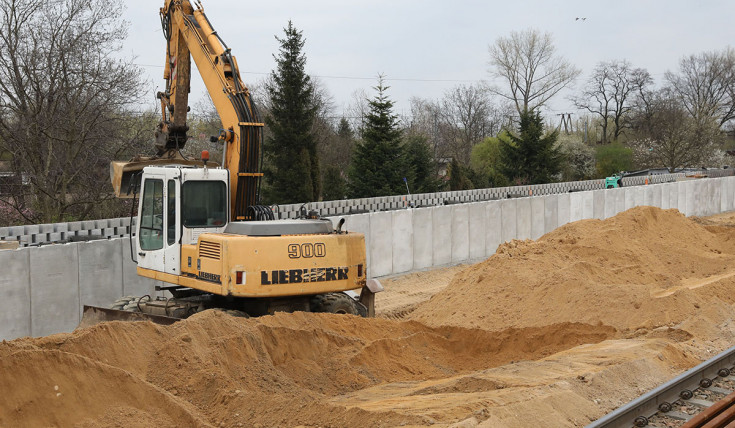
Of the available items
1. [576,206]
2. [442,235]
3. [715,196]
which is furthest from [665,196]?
[442,235]

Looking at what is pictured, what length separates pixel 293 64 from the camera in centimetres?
3897

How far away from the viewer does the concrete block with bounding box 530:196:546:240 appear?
2425cm

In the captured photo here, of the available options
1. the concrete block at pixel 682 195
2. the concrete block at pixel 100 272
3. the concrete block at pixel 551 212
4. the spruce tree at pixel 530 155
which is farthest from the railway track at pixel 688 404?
the spruce tree at pixel 530 155

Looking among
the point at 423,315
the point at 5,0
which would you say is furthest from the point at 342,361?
the point at 5,0

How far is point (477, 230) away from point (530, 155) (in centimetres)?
3272

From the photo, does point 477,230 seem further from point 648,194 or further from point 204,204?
point 648,194

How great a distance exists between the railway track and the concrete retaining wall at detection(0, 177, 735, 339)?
30.3 ft

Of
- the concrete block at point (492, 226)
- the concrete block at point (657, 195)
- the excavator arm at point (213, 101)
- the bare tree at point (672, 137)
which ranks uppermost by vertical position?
the bare tree at point (672, 137)

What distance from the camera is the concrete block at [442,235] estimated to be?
2053 cm

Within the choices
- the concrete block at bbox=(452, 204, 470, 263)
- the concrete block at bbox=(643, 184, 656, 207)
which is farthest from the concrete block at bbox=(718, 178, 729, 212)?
the concrete block at bbox=(452, 204, 470, 263)

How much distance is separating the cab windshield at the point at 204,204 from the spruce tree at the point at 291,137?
1075 inches

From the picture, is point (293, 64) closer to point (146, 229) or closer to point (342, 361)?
point (146, 229)

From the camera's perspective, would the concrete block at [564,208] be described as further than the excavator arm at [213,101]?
Yes

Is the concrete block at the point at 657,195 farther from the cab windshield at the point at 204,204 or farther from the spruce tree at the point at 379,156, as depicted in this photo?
the cab windshield at the point at 204,204
